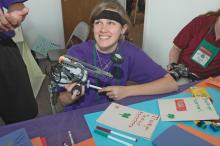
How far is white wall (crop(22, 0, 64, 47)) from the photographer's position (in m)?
3.48

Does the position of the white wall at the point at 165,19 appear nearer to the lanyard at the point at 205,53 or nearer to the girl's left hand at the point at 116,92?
the lanyard at the point at 205,53

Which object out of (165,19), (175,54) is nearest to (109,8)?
(175,54)

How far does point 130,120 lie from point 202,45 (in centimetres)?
114

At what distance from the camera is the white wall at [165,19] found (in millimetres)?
2408

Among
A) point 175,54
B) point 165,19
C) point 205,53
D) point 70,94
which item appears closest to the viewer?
point 70,94

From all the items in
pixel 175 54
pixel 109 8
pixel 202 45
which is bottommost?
pixel 175 54

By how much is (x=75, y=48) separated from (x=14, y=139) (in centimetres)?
64

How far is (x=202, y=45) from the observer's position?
1.89 metres

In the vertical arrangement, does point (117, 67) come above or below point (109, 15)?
below

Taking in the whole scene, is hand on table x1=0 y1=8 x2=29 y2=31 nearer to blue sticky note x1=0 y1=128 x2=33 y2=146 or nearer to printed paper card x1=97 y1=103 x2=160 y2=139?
blue sticky note x1=0 y1=128 x2=33 y2=146

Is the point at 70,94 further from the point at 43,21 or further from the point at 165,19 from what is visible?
the point at 43,21

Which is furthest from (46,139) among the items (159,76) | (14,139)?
(159,76)

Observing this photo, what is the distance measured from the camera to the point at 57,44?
148 inches

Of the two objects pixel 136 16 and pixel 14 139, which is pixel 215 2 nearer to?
pixel 14 139
